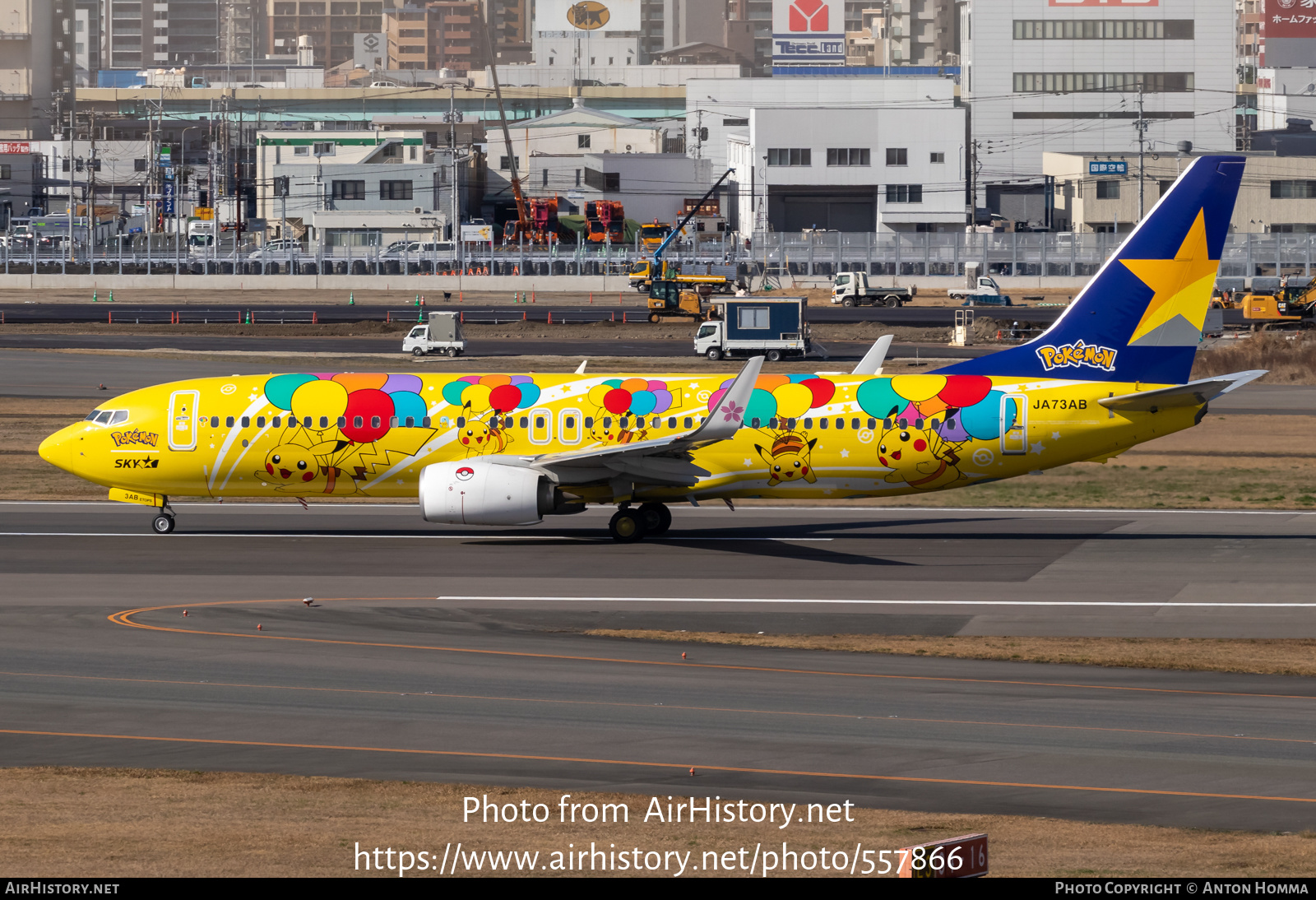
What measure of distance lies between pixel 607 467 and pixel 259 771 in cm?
1907

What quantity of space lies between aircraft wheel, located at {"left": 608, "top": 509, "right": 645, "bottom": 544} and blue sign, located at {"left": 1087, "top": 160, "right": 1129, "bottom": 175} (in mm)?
138979

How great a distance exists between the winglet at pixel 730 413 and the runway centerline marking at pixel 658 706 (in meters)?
13.6

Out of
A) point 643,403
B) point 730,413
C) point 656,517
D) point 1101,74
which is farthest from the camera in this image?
point 1101,74

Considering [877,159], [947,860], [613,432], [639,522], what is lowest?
[639,522]

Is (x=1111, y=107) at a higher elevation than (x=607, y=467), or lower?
higher

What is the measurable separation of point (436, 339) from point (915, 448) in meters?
58.1

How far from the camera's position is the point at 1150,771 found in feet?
66.1

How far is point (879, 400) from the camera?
127ft

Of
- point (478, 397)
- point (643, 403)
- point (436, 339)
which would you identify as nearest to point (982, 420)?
point (643, 403)

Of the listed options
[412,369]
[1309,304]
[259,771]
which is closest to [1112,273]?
[259,771]

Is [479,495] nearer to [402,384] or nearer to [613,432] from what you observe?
[613,432]

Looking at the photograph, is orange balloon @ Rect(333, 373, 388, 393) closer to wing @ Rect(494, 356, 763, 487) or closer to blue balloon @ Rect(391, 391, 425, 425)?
blue balloon @ Rect(391, 391, 425, 425)

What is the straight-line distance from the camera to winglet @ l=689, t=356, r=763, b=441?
36.6 meters
